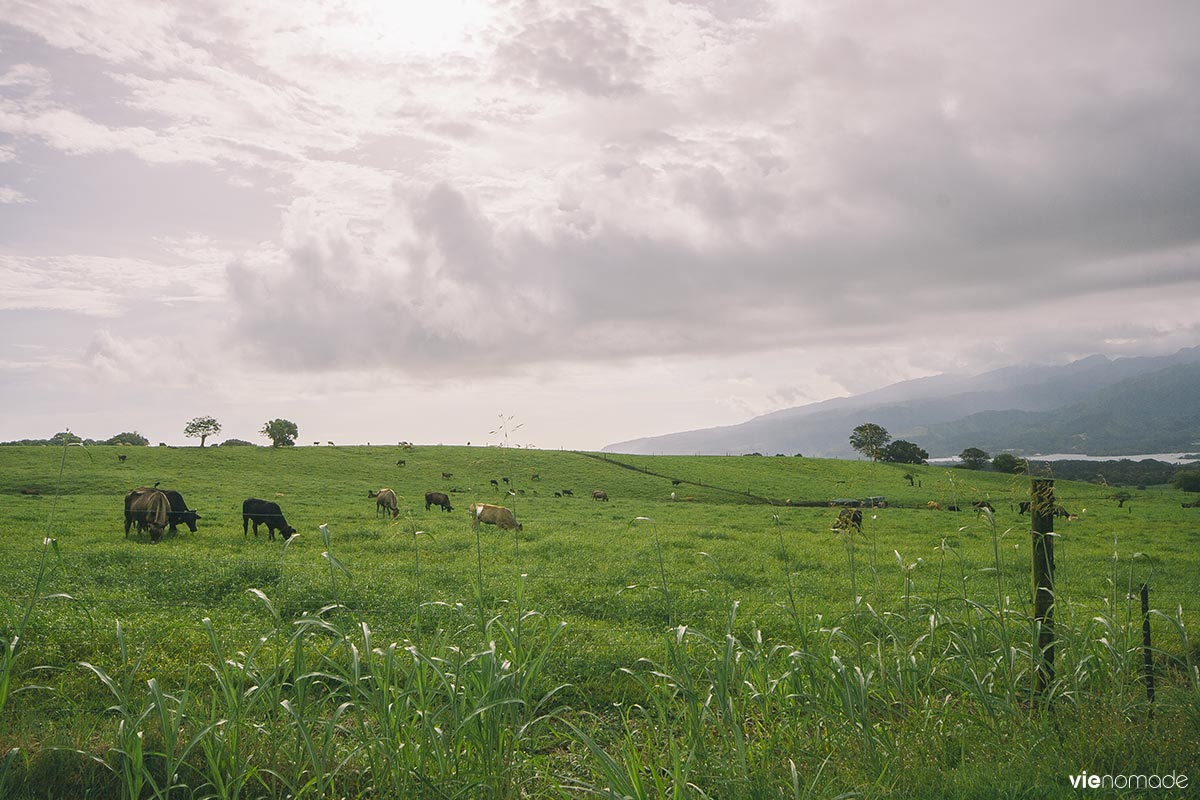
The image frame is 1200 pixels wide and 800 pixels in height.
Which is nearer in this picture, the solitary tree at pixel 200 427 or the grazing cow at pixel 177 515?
the grazing cow at pixel 177 515

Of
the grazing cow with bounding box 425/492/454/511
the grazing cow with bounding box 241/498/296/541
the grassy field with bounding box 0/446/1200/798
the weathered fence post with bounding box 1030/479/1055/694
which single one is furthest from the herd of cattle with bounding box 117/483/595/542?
the weathered fence post with bounding box 1030/479/1055/694

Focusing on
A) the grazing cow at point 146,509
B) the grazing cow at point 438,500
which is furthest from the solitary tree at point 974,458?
the grazing cow at point 146,509

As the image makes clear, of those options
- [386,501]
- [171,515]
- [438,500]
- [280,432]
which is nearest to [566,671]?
[171,515]

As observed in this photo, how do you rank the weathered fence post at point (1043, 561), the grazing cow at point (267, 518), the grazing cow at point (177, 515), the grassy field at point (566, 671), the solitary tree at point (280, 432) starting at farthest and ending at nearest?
the solitary tree at point (280, 432) < the grazing cow at point (267, 518) < the grazing cow at point (177, 515) < the weathered fence post at point (1043, 561) < the grassy field at point (566, 671)

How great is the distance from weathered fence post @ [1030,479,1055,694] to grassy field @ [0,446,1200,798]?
19 cm

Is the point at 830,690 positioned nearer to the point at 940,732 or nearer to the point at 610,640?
the point at 940,732

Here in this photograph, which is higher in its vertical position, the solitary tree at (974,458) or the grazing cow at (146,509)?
the grazing cow at (146,509)

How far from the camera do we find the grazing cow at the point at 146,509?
2322 cm

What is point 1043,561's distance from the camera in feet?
22.2

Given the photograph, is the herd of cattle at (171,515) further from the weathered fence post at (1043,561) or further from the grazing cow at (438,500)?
the weathered fence post at (1043,561)

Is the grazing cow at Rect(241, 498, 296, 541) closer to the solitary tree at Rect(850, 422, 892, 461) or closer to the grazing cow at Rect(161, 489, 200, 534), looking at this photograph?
the grazing cow at Rect(161, 489, 200, 534)

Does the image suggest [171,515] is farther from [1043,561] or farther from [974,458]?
[974,458]

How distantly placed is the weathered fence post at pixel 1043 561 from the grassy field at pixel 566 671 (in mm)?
185

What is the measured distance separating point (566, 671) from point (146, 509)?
821 inches
